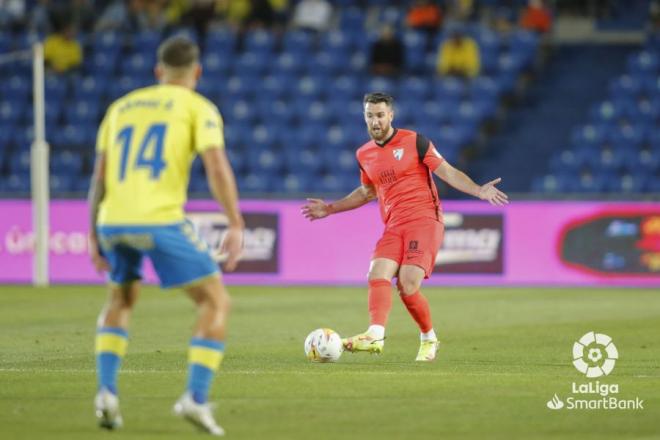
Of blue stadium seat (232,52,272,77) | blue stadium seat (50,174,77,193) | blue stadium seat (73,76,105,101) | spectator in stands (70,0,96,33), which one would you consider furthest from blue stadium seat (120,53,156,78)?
blue stadium seat (50,174,77,193)

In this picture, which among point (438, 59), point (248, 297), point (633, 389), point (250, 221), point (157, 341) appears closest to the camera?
point (633, 389)

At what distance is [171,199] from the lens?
24.6 ft

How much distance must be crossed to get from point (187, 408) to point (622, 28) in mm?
22046

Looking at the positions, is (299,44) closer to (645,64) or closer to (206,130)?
(645,64)

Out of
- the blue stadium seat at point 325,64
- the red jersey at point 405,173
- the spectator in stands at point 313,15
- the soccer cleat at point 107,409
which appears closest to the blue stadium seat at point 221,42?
the spectator in stands at point 313,15

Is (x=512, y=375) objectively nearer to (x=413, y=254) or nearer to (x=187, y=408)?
(x=413, y=254)

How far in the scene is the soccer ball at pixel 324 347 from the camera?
10852 millimetres

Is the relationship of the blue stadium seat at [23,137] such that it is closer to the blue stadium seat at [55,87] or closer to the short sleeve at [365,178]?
the blue stadium seat at [55,87]

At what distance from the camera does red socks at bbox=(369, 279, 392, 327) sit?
1112cm

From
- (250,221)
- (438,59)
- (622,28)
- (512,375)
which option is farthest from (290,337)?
(622,28)

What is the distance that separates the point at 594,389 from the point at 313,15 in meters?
19.1

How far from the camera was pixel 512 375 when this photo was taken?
10.1 m

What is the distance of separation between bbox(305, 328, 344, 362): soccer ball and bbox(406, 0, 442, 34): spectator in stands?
16.6 meters

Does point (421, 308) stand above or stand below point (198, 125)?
below
